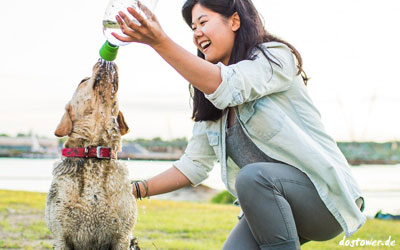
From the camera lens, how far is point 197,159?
318cm

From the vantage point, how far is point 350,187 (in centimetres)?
265

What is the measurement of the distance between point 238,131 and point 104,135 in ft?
2.85

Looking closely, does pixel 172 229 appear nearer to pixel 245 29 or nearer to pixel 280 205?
pixel 280 205

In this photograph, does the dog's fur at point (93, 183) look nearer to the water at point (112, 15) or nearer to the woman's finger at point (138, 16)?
the water at point (112, 15)

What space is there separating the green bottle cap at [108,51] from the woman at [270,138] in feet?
1.54

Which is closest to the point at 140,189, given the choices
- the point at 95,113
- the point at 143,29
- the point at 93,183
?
the point at 93,183

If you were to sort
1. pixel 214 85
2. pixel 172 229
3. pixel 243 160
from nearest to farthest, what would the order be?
pixel 214 85 < pixel 243 160 < pixel 172 229

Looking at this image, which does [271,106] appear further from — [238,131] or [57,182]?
[57,182]

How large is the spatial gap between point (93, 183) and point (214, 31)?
1.16 metres

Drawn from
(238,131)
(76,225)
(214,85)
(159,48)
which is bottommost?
(76,225)

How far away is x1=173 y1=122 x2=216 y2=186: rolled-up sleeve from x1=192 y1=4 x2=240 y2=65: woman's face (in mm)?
583

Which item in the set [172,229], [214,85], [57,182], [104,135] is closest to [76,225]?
[57,182]

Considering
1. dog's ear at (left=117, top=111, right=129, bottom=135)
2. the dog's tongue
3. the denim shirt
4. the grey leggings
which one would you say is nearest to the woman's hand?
the denim shirt

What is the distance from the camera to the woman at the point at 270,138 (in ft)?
8.09
